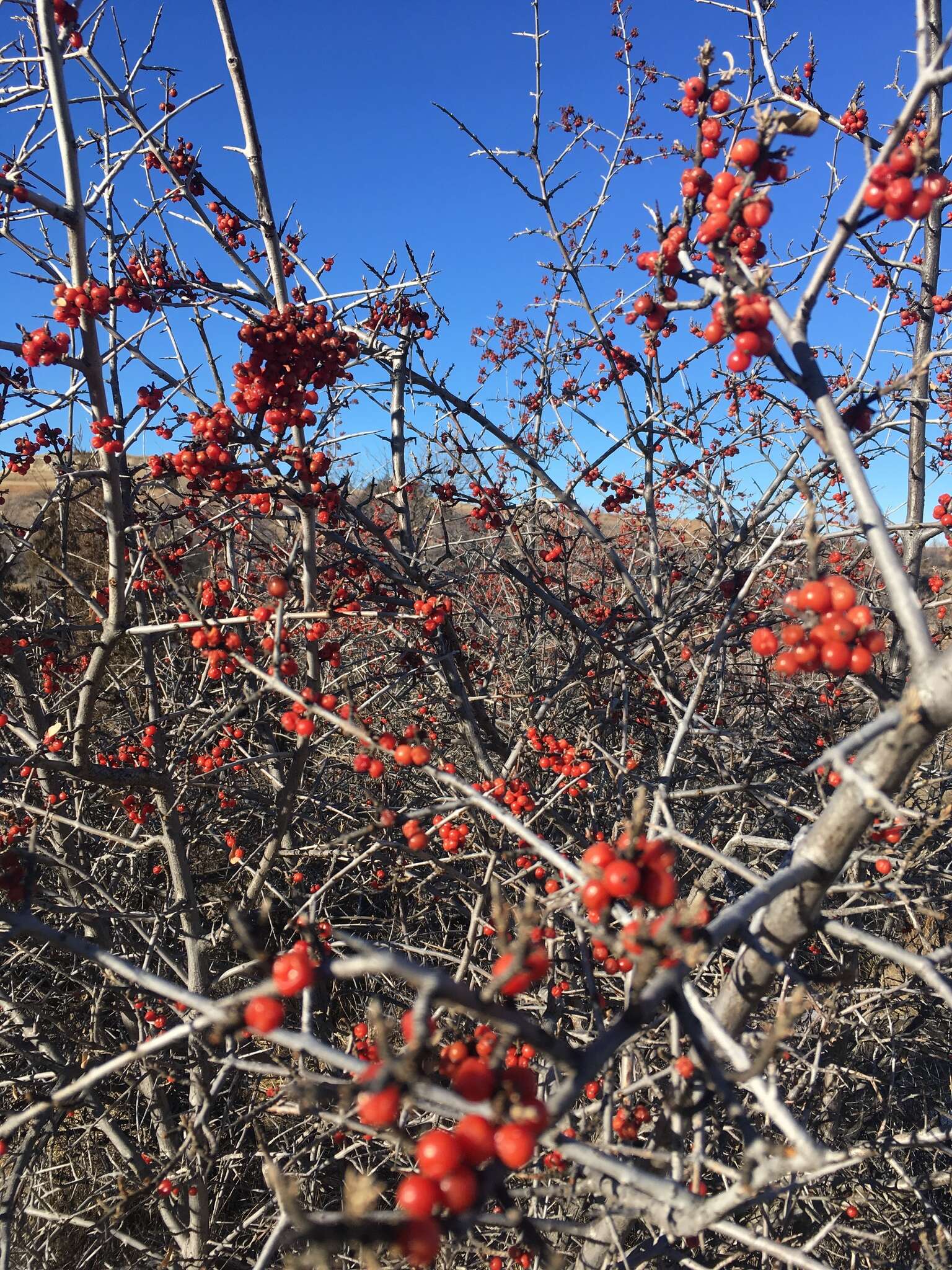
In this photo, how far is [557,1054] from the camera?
1.10 meters

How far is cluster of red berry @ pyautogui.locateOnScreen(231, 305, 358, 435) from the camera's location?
9.02 ft

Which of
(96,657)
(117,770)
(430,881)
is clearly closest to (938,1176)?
(430,881)

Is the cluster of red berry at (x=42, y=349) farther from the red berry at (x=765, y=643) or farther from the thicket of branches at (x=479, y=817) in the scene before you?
the red berry at (x=765, y=643)

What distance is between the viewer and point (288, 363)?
2826 mm

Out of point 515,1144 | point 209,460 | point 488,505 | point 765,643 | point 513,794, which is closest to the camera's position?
point 515,1144

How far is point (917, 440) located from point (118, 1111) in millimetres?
6487

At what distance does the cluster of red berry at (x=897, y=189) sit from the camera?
1.55 m

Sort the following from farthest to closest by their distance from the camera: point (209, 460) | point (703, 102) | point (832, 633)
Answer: point (209, 460)
point (703, 102)
point (832, 633)

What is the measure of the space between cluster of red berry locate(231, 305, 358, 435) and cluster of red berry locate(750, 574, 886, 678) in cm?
212

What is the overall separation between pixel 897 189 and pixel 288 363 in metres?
2.14

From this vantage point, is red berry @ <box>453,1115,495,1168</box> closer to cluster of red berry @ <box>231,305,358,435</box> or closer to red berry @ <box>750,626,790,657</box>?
red berry @ <box>750,626,790,657</box>

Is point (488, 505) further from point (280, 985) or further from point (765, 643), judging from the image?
point (280, 985)

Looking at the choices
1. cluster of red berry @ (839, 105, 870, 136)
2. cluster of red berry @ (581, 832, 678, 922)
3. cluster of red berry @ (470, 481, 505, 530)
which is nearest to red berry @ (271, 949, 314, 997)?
cluster of red berry @ (581, 832, 678, 922)

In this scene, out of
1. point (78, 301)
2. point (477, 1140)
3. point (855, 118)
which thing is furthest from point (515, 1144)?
point (855, 118)
